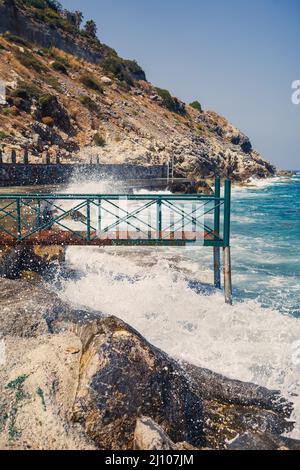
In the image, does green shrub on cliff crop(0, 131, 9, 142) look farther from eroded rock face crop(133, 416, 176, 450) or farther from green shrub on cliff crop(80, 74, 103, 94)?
eroded rock face crop(133, 416, 176, 450)

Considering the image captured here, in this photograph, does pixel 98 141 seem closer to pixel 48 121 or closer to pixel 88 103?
pixel 48 121

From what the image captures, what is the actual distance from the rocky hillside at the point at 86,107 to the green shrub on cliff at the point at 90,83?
0.14 meters

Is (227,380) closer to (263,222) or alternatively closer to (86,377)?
(86,377)

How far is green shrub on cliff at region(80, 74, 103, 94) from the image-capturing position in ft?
171

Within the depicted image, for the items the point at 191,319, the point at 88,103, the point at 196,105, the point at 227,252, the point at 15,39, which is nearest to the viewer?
the point at 191,319

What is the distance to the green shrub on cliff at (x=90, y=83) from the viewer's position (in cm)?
5203

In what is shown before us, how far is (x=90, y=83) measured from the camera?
52375 millimetres

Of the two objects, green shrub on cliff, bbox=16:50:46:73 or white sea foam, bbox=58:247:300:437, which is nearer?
white sea foam, bbox=58:247:300:437

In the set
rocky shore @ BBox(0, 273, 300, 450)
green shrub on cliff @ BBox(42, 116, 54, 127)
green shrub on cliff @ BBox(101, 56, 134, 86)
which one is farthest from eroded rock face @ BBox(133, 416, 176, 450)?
green shrub on cliff @ BBox(101, 56, 134, 86)

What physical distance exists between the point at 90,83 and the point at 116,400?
173 feet

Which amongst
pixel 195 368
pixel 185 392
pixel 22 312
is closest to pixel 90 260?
pixel 22 312

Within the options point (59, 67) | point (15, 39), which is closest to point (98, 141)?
point (59, 67)

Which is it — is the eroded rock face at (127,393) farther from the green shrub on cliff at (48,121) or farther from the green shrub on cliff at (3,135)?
the green shrub on cliff at (48,121)

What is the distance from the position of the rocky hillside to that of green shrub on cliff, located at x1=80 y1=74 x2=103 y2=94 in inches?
5.5
